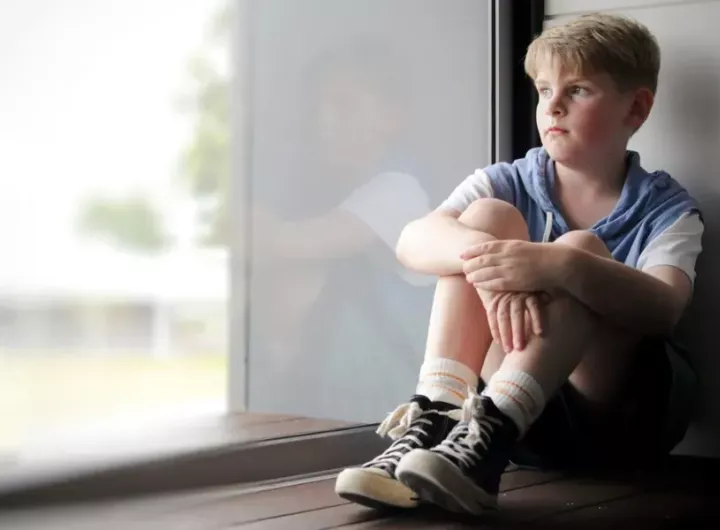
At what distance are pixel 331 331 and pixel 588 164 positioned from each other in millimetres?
605

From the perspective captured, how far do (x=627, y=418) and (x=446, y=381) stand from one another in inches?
11.2

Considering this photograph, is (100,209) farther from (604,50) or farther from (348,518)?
(604,50)

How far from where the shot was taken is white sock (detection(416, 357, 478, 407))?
4.02ft

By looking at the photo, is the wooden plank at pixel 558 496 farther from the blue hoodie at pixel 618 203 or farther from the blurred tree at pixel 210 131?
the blurred tree at pixel 210 131

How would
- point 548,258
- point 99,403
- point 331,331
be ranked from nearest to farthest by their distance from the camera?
point 548,258
point 99,403
point 331,331

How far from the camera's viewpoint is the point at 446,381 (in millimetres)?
1233

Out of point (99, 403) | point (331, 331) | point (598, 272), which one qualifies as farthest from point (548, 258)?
point (331, 331)

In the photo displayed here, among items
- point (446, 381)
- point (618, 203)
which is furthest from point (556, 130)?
point (446, 381)

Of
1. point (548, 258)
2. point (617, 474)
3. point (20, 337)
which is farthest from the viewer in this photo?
point (617, 474)

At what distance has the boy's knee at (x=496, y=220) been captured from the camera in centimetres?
130

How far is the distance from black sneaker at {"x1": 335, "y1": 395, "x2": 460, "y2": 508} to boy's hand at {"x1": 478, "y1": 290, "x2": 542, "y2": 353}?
102 millimetres

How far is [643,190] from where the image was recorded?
146cm

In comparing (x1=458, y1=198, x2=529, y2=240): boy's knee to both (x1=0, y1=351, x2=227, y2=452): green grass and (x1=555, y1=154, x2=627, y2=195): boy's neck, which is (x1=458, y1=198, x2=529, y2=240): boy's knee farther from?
(x1=0, y1=351, x2=227, y2=452): green grass

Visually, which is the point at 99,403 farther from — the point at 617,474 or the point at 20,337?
the point at 617,474
